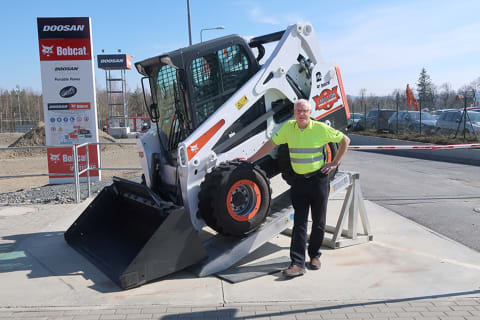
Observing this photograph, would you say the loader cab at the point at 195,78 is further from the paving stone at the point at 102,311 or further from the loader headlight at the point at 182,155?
the paving stone at the point at 102,311

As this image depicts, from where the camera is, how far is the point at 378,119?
88.7 feet

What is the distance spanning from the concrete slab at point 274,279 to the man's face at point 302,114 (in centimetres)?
174

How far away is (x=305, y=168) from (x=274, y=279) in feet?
4.24

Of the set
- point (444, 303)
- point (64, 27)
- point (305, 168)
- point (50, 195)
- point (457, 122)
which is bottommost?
point (444, 303)

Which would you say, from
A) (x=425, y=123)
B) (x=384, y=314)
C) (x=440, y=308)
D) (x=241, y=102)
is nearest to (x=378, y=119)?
(x=425, y=123)

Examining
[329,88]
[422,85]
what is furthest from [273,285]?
[422,85]

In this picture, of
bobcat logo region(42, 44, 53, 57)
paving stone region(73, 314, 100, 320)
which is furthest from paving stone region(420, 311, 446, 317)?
bobcat logo region(42, 44, 53, 57)

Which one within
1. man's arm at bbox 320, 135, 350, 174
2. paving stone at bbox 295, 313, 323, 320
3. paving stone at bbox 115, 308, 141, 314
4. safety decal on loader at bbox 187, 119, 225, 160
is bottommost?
paving stone at bbox 295, 313, 323, 320

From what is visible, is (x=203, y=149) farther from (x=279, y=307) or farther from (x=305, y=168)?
(x=279, y=307)

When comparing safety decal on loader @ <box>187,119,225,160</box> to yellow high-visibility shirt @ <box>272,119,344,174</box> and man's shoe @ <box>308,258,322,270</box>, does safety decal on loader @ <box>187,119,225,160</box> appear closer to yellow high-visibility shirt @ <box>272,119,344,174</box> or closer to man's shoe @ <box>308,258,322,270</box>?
yellow high-visibility shirt @ <box>272,119,344,174</box>

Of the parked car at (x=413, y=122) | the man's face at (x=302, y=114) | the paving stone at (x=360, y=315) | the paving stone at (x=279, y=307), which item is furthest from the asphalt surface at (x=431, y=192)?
the parked car at (x=413, y=122)

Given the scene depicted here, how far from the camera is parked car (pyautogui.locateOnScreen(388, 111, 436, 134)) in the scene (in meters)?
22.1

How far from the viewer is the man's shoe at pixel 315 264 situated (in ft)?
16.0

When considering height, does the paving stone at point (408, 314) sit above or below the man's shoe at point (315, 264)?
below
